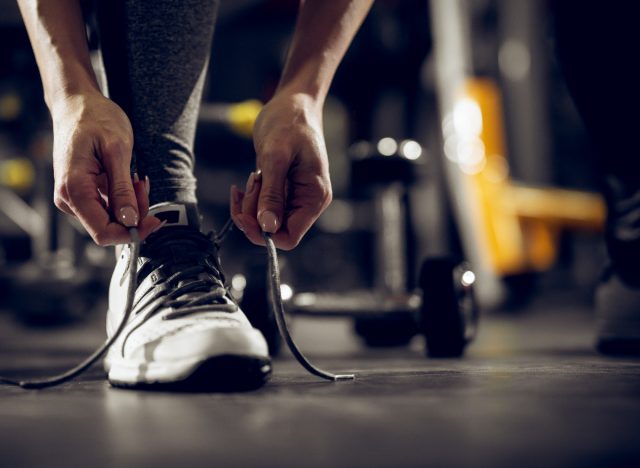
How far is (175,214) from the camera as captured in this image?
0.84 meters

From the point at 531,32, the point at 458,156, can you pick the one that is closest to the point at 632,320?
the point at 458,156

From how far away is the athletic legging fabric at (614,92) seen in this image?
119 cm

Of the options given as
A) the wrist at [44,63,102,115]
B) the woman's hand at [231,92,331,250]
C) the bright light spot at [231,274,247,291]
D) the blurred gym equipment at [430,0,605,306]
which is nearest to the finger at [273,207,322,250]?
the woman's hand at [231,92,331,250]

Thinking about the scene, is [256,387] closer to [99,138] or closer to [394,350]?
[99,138]

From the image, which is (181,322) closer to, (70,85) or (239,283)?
(70,85)

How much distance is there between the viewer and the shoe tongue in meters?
0.83

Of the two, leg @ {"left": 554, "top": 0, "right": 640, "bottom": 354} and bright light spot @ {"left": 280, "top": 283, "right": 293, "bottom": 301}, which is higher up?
leg @ {"left": 554, "top": 0, "right": 640, "bottom": 354}

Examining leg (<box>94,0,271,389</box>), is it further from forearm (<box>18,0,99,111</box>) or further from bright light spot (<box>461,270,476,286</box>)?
bright light spot (<box>461,270,476,286</box>)

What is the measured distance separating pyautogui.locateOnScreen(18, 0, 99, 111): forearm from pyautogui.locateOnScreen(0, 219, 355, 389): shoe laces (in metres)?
0.18

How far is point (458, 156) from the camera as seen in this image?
8.55 feet

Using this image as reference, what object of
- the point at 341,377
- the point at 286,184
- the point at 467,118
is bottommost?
the point at 341,377

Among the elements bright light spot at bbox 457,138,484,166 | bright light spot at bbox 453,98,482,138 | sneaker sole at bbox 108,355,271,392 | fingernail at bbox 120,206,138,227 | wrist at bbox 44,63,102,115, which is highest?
bright light spot at bbox 453,98,482,138

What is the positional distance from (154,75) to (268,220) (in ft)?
0.88

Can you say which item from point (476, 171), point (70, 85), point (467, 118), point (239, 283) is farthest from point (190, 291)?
point (467, 118)
